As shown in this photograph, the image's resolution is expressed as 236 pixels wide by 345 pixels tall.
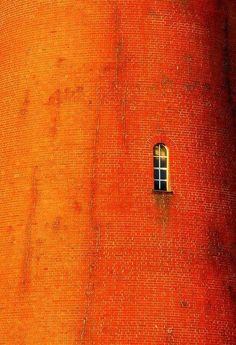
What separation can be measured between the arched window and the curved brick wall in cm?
18

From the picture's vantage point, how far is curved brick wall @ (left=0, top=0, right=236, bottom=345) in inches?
802

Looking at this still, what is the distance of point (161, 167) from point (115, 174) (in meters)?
1.16

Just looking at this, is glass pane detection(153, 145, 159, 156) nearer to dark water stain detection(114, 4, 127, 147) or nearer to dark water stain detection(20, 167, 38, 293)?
dark water stain detection(114, 4, 127, 147)

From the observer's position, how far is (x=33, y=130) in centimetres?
2198

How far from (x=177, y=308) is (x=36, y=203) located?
400cm

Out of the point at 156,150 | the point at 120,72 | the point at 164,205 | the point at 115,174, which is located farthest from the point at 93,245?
the point at 120,72

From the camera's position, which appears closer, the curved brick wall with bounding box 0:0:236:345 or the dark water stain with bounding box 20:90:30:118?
the curved brick wall with bounding box 0:0:236:345

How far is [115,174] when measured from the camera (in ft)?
69.2

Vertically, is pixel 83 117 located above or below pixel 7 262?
above

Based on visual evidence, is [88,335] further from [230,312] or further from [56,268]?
[230,312]

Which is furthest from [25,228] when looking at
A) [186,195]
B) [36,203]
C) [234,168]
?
[234,168]

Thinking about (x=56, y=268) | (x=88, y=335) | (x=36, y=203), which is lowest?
(x=88, y=335)

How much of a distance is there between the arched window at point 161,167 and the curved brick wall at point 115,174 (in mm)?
180

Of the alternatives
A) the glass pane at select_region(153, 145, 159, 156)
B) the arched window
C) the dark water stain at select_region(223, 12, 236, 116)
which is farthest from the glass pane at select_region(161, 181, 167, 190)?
the dark water stain at select_region(223, 12, 236, 116)
